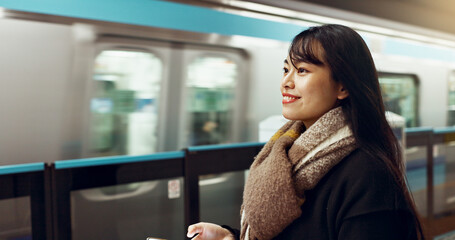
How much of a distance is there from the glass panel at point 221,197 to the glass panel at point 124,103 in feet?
1.93

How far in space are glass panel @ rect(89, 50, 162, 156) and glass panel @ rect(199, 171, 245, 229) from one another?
59cm

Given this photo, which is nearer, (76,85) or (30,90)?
(30,90)

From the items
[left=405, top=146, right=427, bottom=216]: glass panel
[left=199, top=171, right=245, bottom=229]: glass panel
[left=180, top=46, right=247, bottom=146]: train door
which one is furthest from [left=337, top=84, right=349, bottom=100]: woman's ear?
[left=405, top=146, right=427, bottom=216]: glass panel

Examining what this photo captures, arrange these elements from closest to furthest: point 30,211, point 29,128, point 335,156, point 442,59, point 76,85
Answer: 1. point 335,156
2. point 30,211
3. point 29,128
4. point 76,85
5. point 442,59

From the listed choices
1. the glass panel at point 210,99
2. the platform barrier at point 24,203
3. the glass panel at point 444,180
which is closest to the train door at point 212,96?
the glass panel at point 210,99

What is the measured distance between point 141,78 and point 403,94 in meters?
3.50

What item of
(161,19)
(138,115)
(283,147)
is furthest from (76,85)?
(283,147)

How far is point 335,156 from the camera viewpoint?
103cm

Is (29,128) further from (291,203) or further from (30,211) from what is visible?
(291,203)

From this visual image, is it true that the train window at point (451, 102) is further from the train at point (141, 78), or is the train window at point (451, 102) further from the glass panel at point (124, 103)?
the glass panel at point (124, 103)

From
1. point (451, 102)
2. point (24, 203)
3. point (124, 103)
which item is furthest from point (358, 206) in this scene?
point (451, 102)

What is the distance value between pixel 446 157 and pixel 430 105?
734 mm

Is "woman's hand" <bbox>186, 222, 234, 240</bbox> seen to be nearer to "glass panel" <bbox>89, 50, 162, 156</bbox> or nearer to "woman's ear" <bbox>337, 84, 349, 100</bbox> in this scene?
"woman's ear" <bbox>337, 84, 349, 100</bbox>

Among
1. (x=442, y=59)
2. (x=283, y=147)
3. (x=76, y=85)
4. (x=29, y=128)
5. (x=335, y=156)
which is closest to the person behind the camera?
(x=335, y=156)
